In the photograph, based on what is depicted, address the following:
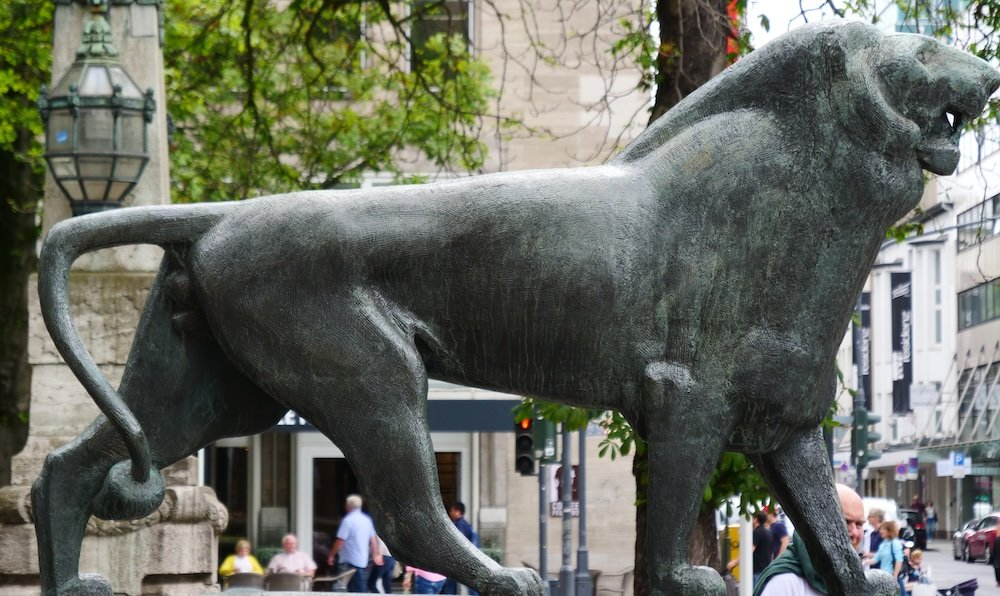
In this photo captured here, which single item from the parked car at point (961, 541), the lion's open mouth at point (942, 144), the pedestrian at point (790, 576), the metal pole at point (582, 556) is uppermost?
the lion's open mouth at point (942, 144)

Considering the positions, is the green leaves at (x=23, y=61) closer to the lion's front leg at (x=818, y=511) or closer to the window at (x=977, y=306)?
the lion's front leg at (x=818, y=511)

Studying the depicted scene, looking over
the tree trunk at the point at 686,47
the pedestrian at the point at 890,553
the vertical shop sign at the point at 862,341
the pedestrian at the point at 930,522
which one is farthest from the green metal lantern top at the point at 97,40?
the pedestrian at the point at 930,522

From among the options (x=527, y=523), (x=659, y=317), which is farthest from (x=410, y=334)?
(x=527, y=523)

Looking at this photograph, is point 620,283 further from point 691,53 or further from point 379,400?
point 691,53

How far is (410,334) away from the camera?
3.99 m

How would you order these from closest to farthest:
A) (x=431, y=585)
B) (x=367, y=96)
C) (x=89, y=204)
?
(x=89, y=204) < (x=431, y=585) < (x=367, y=96)

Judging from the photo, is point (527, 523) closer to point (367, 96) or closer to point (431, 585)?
point (367, 96)

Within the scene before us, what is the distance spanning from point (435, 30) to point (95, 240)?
21.9 m

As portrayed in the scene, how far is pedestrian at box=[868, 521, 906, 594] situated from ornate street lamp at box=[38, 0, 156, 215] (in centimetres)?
667

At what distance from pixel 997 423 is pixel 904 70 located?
52.3 meters

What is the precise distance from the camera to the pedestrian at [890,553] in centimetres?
1309

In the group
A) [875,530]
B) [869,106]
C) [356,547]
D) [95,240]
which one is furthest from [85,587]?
[356,547]

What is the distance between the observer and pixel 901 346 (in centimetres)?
6162

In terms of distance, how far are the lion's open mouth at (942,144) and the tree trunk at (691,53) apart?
519 centimetres
